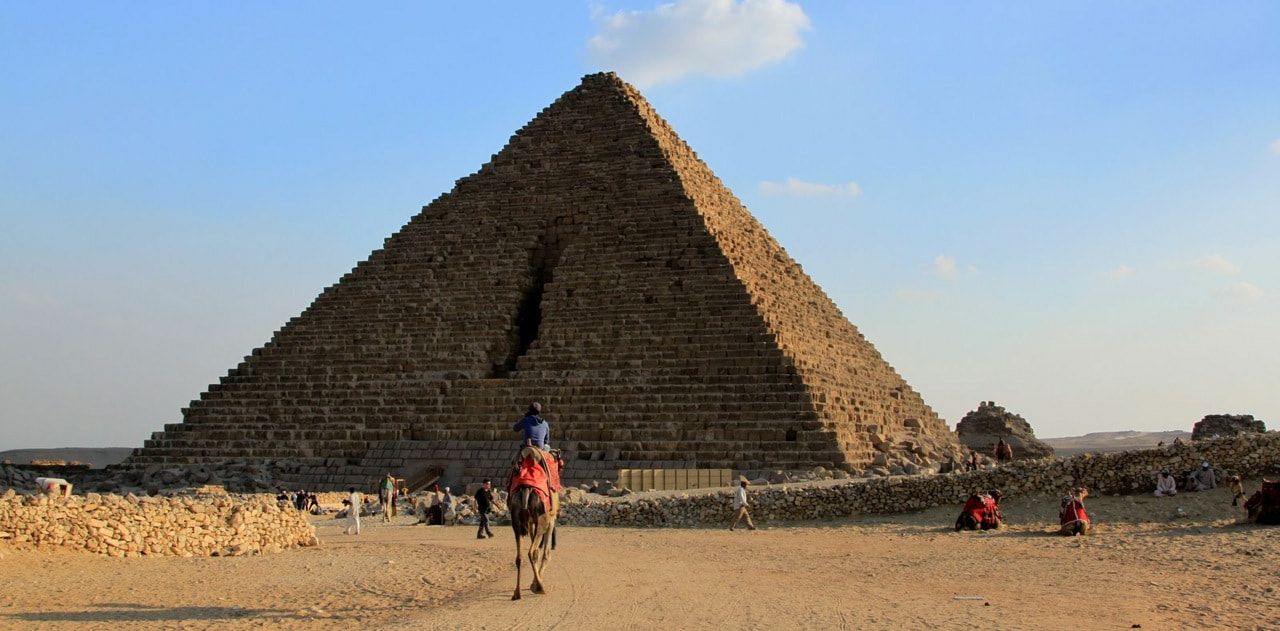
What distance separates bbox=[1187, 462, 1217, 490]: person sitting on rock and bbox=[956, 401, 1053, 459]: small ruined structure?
66.6ft

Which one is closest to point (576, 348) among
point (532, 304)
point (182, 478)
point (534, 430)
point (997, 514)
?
point (532, 304)

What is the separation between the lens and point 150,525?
38.1 ft

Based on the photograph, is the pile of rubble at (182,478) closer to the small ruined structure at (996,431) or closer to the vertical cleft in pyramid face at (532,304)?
the vertical cleft in pyramid face at (532,304)

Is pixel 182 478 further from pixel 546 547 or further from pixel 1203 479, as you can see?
pixel 1203 479

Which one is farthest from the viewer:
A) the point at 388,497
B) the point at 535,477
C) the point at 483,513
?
the point at 388,497

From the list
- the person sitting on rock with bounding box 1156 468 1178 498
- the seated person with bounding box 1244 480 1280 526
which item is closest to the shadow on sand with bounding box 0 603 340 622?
the seated person with bounding box 1244 480 1280 526

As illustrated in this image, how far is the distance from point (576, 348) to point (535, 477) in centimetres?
1598

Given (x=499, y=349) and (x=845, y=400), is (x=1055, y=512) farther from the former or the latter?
(x=499, y=349)

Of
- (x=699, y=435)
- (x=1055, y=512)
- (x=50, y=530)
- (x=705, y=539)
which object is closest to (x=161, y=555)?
(x=50, y=530)

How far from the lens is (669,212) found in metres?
27.5

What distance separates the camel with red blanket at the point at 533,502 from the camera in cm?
872

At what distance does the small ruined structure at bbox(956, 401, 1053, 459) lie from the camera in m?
34.7

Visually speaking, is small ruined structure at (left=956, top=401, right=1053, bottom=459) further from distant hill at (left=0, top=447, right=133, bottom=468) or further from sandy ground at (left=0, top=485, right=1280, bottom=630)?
distant hill at (left=0, top=447, right=133, bottom=468)

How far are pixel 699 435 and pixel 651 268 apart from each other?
507cm
